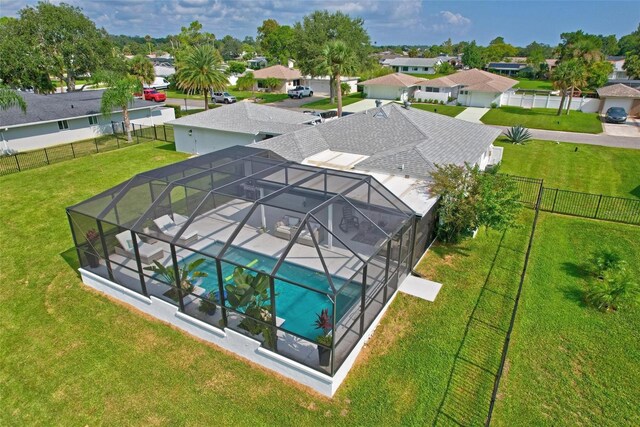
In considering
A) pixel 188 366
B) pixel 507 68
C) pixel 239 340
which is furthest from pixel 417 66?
pixel 188 366

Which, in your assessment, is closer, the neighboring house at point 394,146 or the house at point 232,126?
the neighboring house at point 394,146

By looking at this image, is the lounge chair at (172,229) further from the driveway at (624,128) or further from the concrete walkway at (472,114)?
the driveway at (624,128)

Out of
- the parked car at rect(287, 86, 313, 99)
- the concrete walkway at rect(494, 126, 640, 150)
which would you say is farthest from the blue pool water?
the parked car at rect(287, 86, 313, 99)

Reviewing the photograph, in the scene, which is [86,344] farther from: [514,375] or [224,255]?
[514,375]

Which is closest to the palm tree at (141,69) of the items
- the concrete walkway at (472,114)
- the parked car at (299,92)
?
the parked car at (299,92)

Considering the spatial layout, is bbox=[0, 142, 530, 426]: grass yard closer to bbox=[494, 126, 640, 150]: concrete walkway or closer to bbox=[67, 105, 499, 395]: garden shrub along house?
bbox=[67, 105, 499, 395]: garden shrub along house

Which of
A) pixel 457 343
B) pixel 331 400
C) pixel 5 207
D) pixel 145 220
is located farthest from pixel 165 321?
pixel 5 207

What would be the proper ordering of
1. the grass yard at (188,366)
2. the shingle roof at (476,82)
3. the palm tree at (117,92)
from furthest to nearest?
1. the shingle roof at (476,82)
2. the palm tree at (117,92)
3. the grass yard at (188,366)

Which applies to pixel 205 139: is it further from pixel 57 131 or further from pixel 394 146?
pixel 394 146

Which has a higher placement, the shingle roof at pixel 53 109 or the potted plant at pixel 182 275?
the shingle roof at pixel 53 109
